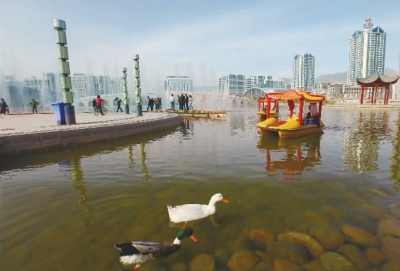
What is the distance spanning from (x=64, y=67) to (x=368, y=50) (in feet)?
701

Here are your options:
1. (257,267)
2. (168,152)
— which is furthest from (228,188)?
(168,152)

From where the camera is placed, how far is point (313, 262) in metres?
3.44

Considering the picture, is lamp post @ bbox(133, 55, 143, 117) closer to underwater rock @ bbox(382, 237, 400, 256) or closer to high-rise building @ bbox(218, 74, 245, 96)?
underwater rock @ bbox(382, 237, 400, 256)

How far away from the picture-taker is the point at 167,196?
18.5 ft

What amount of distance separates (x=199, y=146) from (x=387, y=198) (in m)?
7.35

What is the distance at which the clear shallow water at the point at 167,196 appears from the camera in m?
3.83

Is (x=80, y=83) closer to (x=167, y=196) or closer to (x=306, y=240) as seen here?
(x=167, y=196)

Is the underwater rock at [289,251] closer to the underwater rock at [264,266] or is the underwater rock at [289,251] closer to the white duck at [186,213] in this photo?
the underwater rock at [264,266]

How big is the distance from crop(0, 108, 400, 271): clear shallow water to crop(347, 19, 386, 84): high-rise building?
7494 inches

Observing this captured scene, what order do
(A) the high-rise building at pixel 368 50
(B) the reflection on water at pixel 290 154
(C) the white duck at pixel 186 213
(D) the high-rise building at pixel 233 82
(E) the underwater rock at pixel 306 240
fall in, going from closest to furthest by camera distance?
(E) the underwater rock at pixel 306 240 → (C) the white duck at pixel 186 213 → (B) the reflection on water at pixel 290 154 → (D) the high-rise building at pixel 233 82 → (A) the high-rise building at pixel 368 50

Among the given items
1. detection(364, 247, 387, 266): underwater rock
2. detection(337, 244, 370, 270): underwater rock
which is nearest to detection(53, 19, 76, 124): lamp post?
detection(337, 244, 370, 270): underwater rock

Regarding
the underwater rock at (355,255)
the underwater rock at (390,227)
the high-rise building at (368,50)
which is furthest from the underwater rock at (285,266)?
the high-rise building at (368,50)

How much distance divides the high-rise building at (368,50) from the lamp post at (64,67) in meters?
191

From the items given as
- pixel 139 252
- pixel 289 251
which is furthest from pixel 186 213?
pixel 289 251
